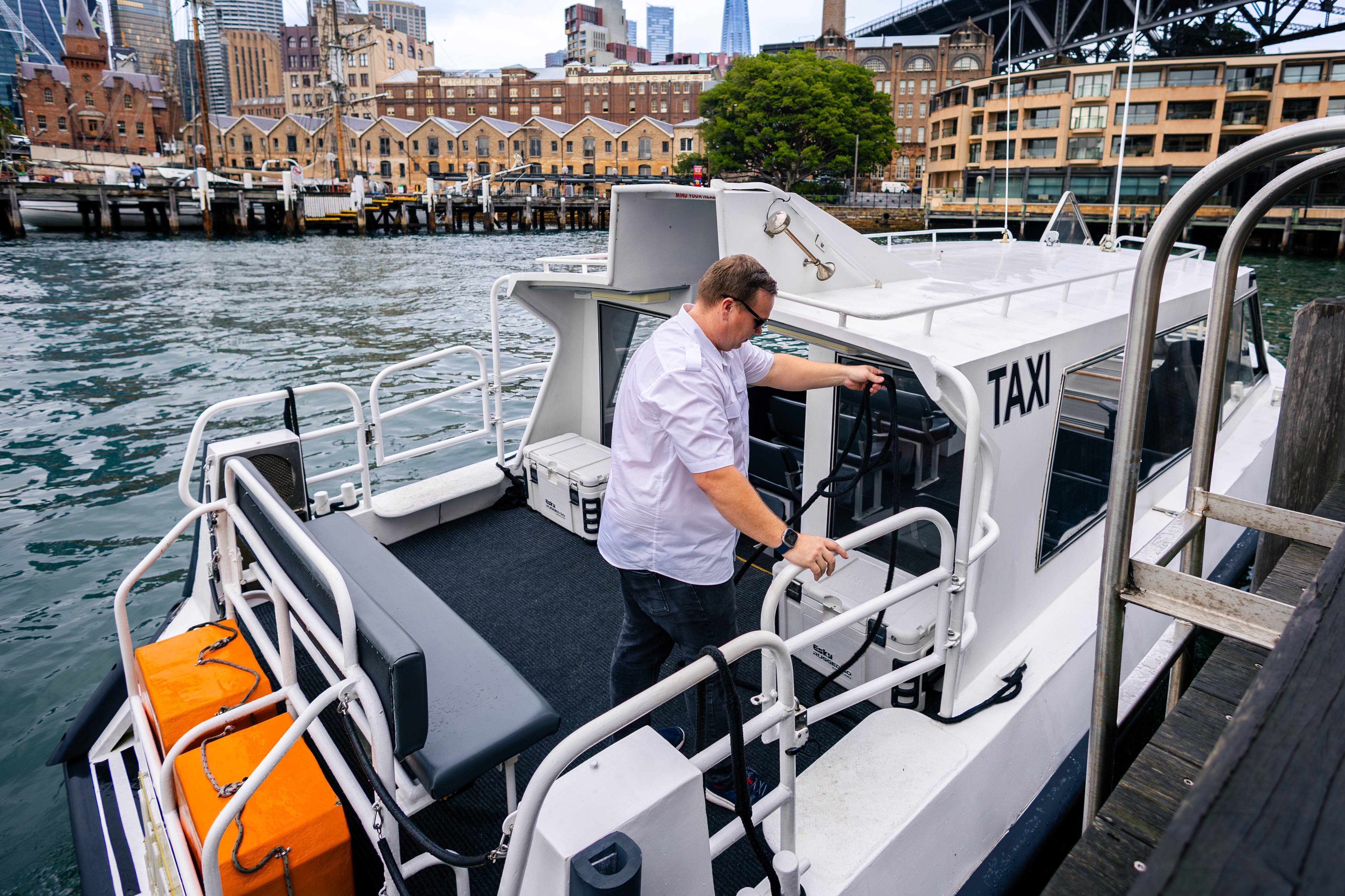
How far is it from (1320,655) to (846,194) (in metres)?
72.1

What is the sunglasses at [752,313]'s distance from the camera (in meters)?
2.79

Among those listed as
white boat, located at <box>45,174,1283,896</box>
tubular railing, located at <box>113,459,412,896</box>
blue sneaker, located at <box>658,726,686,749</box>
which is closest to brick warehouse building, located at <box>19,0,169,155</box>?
white boat, located at <box>45,174,1283,896</box>

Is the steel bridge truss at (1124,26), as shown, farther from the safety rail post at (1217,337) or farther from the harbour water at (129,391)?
the safety rail post at (1217,337)

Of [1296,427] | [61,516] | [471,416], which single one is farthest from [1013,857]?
[471,416]

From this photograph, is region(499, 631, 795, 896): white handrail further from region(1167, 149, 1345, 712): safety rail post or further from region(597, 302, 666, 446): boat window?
region(597, 302, 666, 446): boat window

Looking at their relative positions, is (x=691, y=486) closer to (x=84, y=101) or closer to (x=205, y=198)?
(x=205, y=198)

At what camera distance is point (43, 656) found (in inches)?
252

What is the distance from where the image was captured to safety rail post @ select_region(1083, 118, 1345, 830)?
156cm

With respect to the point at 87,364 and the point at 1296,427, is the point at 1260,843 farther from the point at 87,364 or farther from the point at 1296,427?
the point at 87,364

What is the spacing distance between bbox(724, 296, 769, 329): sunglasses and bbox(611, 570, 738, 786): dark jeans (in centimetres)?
96

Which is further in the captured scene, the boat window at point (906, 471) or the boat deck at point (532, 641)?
the boat window at point (906, 471)

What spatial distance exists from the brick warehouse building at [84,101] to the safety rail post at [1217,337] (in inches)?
4763

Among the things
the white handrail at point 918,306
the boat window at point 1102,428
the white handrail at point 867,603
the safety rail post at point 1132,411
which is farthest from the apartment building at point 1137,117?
the safety rail post at point 1132,411

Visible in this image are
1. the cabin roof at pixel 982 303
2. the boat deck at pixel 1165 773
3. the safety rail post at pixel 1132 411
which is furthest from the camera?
the cabin roof at pixel 982 303
